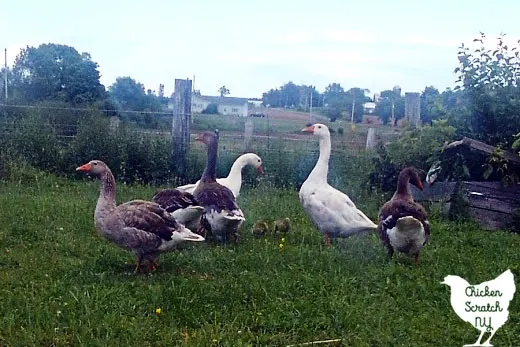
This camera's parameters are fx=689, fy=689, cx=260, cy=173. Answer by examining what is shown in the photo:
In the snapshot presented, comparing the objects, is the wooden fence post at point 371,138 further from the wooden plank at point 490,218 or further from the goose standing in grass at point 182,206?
the goose standing in grass at point 182,206

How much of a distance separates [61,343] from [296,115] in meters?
8.80

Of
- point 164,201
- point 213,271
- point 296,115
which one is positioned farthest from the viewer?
point 296,115

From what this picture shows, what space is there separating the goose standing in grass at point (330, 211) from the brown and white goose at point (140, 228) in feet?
6.24

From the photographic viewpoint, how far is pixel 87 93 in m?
14.4

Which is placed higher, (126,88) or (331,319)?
(126,88)

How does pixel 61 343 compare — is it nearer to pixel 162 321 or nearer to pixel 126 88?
pixel 162 321

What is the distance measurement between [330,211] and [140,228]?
2.43m

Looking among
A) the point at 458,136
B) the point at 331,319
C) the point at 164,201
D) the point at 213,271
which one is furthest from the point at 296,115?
the point at 331,319

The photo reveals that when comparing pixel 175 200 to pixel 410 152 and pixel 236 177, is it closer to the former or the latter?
pixel 236 177

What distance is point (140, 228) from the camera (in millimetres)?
6320

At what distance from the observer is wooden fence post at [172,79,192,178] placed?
13016mm

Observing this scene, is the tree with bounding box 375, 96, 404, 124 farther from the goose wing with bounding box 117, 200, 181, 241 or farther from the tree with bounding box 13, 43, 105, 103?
the goose wing with bounding box 117, 200, 181, 241

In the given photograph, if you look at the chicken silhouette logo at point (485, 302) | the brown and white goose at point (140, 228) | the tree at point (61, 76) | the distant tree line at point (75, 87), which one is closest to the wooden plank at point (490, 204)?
the brown and white goose at point (140, 228)

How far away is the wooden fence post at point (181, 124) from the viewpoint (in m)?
13.0
